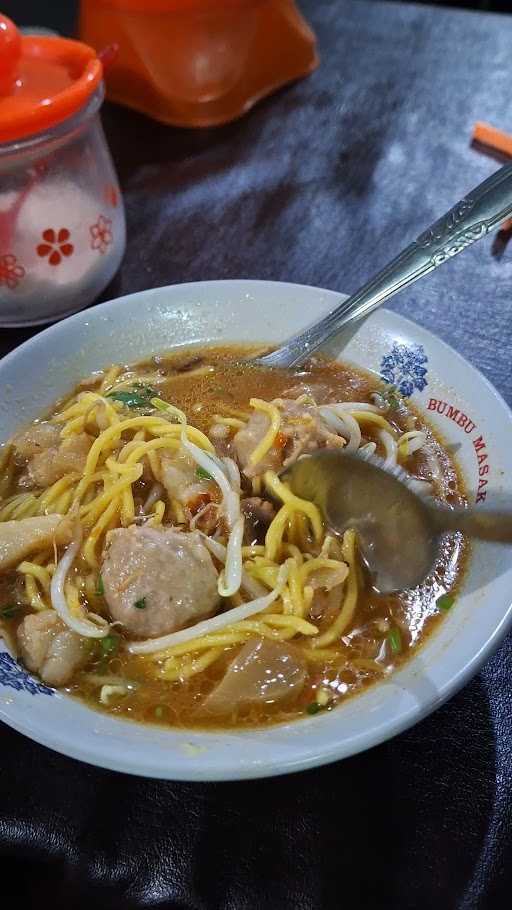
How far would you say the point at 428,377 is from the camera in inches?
86.5

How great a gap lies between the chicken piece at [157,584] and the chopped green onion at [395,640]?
407 millimetres

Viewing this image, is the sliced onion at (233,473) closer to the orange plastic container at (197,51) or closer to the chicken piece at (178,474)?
the chicken piece at (178,474)

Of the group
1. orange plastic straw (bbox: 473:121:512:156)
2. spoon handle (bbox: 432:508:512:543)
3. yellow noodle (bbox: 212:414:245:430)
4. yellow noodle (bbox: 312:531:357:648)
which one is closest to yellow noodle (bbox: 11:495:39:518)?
yellow noodle (bbox: 212:414:245:430)

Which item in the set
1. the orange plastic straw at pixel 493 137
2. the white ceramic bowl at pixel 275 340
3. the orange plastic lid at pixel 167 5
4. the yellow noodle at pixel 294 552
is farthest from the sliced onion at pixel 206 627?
the orange plastic lid at pixel 167 5

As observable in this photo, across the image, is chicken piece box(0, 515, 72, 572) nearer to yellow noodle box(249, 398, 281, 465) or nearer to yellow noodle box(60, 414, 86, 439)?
yellow noodle box(60, 414, 86, 439)

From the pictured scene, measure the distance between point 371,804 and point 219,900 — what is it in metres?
0.35

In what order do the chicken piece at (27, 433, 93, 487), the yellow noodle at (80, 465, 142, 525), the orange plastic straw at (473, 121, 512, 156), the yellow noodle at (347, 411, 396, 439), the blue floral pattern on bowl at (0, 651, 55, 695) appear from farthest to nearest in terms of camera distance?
the orange plastic straw at (473, 121, 512, 156) → the yellow noodle at (347, 411, 396, 439) → the chicken piece at (27, 433, 93, 487) → the yellow noodle at (80, 465, 142, 525) → the blue floral pattern on bowl at (0, 651, 55, 695)

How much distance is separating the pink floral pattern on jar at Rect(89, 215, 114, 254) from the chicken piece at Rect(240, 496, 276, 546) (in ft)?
4.12

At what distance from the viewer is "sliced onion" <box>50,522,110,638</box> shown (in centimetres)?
171

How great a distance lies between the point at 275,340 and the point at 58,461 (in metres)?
0.83

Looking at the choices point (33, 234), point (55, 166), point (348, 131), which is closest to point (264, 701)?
point (33, 234)

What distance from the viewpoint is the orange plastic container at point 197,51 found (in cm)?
336

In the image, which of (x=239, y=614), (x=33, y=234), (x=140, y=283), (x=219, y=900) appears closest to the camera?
(x=219, y=900)

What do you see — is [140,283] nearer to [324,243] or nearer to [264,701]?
[324,243]
